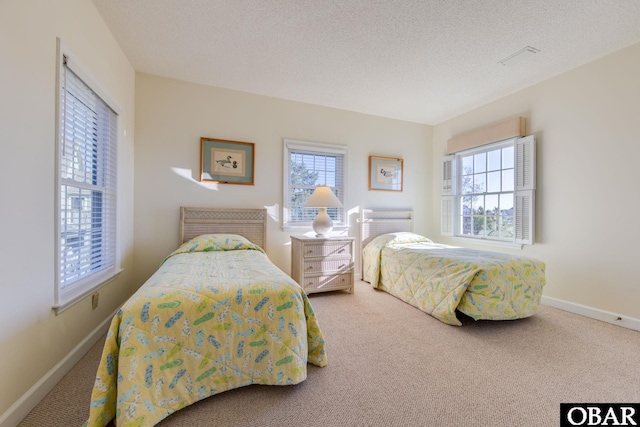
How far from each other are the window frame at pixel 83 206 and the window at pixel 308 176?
182 cm

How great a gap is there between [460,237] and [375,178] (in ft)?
5.24

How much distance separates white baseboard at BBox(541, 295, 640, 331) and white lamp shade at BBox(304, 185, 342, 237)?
104 inches

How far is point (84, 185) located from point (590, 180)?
4.57 metres

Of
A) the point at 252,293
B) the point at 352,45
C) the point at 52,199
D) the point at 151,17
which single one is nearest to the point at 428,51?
the point at 352,45

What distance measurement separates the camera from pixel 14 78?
126cm

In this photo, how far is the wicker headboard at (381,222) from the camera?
4000 mm

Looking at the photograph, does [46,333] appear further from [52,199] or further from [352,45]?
[352,45]

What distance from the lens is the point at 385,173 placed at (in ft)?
13.8

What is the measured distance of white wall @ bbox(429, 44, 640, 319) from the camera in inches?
95.4

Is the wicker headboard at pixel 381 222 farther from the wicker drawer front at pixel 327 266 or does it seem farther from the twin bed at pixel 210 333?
the twin bed at pixel 210 333

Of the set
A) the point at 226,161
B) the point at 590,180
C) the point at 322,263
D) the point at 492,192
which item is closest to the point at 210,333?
the point at 322,263

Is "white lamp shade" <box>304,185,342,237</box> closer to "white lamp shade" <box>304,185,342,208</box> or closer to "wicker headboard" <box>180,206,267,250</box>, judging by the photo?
"white lamp shade" <box>304,185,342,208</box>

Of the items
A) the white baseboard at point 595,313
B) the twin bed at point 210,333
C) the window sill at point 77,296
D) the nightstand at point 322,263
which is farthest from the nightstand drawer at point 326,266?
the white baseboard at point 595,313

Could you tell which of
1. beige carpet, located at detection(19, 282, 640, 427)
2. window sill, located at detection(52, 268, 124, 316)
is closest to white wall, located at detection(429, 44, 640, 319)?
beige carpet, located at detection(19, 282, 640, 427)
